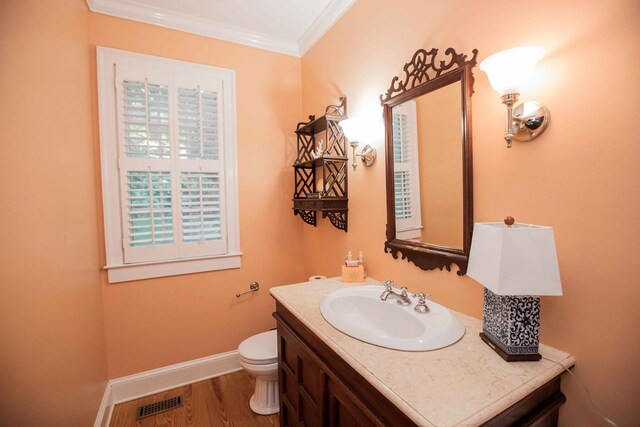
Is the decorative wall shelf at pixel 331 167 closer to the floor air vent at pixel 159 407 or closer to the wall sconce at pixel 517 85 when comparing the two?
the wall sconce at pixel 517 85

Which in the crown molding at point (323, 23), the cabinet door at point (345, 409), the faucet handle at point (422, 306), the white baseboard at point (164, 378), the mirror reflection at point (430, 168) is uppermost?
the crown molding at point (323, 23)

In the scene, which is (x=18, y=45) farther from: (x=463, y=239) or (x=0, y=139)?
(x=463, y=239)

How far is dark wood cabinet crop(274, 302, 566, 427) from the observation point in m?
0.84

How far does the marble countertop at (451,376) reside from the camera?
2.33 ft

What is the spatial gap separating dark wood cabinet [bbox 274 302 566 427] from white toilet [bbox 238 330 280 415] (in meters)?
0.23

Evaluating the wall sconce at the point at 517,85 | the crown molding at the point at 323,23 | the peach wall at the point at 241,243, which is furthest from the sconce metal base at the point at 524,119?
the peach wall at the point at 241,243

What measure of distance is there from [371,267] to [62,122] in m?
1.80

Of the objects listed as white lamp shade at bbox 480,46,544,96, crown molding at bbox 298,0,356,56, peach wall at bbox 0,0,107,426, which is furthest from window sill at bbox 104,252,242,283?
white lamp shade at bbox 480,46,544,96

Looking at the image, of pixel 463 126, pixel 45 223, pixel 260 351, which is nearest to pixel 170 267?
pixel 260 351

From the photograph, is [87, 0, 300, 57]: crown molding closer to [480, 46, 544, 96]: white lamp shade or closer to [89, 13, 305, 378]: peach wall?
[89, 13, 305, 378]: peach wall

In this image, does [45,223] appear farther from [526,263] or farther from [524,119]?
→ [524,119]

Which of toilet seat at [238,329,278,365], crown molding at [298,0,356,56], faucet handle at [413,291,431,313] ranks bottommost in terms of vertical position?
toilet seat at [238,329,278,365]

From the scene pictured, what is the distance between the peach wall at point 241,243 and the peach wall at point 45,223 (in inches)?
12.0

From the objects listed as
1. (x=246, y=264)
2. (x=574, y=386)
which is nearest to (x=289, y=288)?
(x=246, y=264)
